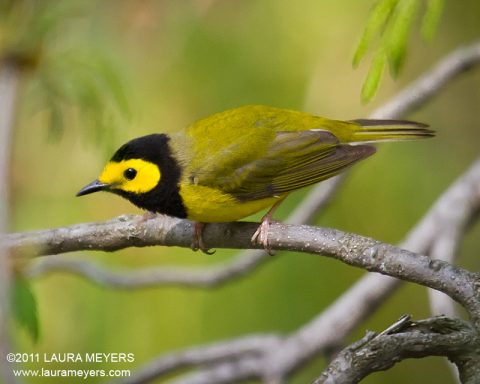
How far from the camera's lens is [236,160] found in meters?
3.46

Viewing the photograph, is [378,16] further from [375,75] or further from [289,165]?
[289,165]

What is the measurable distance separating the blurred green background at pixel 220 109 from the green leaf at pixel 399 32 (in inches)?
76.7

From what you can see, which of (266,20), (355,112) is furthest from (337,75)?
(266,20)

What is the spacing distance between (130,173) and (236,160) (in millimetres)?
431

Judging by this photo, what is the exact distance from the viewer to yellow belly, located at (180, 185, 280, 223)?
10.3 ft

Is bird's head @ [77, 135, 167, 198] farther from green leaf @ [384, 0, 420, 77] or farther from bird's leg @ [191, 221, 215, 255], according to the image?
green leaf @ [384, 0, 420, 77]

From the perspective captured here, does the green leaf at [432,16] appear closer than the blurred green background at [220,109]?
Yes

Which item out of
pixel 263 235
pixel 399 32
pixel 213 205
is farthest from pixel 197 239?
pixel 399 32

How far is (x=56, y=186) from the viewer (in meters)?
4.32

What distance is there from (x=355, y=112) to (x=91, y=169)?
55.4 inches

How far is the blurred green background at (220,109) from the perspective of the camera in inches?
161

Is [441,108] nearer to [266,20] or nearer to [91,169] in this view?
[266,20]

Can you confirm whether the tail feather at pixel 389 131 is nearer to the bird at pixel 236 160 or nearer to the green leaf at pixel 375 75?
the bird at pixel 236 160

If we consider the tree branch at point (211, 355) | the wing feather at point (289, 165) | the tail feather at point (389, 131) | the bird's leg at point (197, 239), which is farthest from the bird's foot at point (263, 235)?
the tree branch at point (211, 355)
